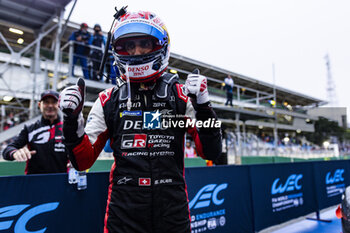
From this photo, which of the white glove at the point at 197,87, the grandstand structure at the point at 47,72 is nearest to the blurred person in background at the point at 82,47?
the grandstand structure at the point at 47,72

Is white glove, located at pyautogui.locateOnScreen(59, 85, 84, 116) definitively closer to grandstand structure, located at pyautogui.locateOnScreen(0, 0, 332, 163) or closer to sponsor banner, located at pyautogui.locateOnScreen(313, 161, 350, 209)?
grandstand structure, located at pyautogui.locateOnScreen(0, 0, 332, 163)

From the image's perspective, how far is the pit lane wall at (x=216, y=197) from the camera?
2061mm

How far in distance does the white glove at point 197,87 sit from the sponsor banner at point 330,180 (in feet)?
16.2

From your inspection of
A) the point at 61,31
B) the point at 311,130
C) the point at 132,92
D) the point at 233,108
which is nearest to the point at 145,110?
the point at 132,92

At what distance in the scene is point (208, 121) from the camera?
1.46m

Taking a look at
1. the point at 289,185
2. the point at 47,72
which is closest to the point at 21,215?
the point at 289,185

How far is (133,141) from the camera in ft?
4.98

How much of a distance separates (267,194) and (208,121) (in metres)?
3.37

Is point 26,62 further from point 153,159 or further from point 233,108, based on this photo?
point 153,159

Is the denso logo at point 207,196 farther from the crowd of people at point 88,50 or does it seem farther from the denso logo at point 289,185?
the crowd of people at point 88,50

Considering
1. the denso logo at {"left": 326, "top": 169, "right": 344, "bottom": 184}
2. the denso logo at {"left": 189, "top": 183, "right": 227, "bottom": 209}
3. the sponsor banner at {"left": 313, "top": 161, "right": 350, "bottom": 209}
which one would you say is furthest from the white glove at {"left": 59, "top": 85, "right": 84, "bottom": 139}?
the denso logo at {"left": 326, "top": 169, "right": 344, "bottom": 184}

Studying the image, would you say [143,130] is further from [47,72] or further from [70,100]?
[47,72]

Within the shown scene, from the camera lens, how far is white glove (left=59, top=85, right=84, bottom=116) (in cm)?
131

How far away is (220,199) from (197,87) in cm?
269
